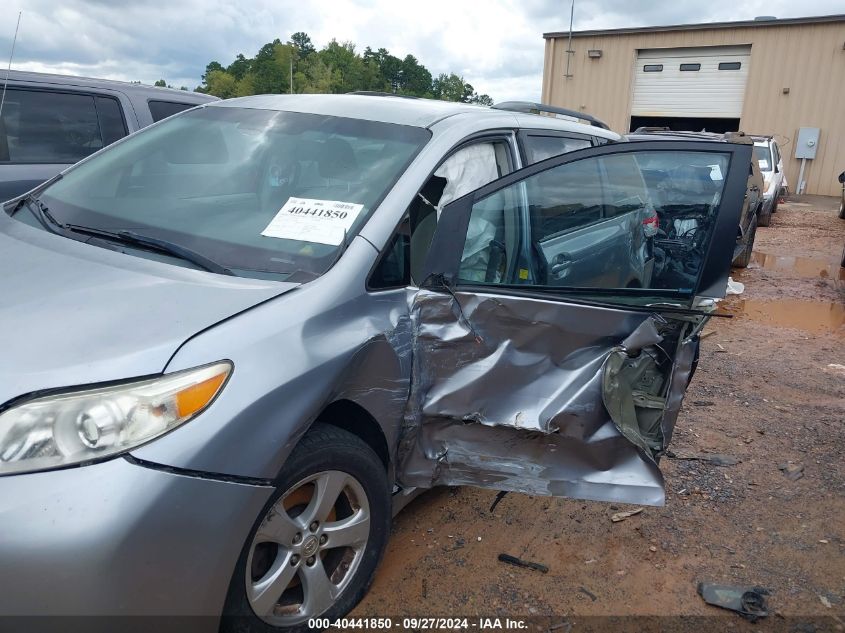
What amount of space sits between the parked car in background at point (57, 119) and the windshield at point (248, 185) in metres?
2.40

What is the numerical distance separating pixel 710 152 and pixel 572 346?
900mm

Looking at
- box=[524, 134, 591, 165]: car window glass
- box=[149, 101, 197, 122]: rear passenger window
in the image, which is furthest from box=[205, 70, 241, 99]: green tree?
box=[524, 134, 591, 165]: car window glass

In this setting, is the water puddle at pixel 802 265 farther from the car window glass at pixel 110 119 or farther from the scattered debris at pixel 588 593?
the car window glass at pixel 110 119

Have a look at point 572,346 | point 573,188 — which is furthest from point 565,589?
point 573,188

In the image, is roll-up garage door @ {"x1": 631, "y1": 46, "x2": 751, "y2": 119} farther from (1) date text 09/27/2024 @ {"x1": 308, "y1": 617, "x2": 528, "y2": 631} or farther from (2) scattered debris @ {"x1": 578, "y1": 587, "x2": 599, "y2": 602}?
(1) date text 09/27/2024 @ {"x1": 308, "y1": 617, "x2": 528, "y2": 631}

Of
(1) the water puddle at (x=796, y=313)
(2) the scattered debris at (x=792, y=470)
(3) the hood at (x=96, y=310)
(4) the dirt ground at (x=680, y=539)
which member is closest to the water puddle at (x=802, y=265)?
(1) the water puddle at (x=796, y=313)

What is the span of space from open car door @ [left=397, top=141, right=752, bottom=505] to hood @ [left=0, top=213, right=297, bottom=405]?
0.69 meters

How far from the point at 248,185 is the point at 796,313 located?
21.5 ft

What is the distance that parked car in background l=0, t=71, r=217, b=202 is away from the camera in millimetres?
4996

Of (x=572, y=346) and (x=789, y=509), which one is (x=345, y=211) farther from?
(x=789, y=509)

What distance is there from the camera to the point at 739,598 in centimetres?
258

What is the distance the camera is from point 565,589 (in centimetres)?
260

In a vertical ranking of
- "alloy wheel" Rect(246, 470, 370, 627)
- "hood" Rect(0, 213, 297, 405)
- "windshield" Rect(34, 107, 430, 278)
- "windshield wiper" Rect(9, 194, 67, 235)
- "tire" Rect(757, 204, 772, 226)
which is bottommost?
"tire" Rect(757, 204, 772, 226)

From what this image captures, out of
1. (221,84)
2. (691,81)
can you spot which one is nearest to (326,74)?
(221,84)
